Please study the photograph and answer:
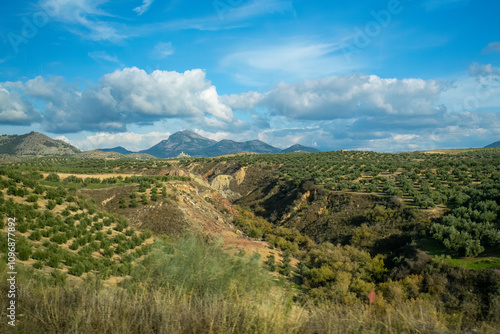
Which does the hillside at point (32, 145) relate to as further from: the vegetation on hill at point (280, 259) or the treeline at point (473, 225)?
the treeline at point (473, 225)

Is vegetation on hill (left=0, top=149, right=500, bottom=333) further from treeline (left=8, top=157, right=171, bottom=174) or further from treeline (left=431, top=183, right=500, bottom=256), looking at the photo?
treeline (left=8, top=157, right=171, bottom=174)

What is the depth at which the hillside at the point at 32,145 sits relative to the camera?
137750mm

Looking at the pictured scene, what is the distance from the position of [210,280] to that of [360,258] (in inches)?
562

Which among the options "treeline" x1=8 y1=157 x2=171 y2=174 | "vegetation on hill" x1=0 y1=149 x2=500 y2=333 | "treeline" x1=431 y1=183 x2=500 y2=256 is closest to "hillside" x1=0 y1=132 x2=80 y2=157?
"treeline" x1=8 y1=157 x2=171 y2=174

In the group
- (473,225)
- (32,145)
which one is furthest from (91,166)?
(32,145)

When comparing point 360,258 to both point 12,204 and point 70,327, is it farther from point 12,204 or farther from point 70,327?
point 12,204

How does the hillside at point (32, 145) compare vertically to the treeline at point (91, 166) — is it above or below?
above

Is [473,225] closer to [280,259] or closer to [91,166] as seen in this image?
[280,259]

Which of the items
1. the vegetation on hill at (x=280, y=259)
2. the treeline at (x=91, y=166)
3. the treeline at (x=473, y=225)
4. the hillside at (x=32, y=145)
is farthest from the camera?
the hillside at (x=32, y=145)

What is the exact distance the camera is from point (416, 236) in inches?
756

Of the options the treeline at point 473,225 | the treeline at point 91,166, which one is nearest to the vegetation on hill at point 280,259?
the treeline at point 473,225

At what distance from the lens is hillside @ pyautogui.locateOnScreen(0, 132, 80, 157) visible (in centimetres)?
13775

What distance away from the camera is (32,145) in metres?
147

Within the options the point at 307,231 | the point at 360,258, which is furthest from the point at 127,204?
the point at 360,258
